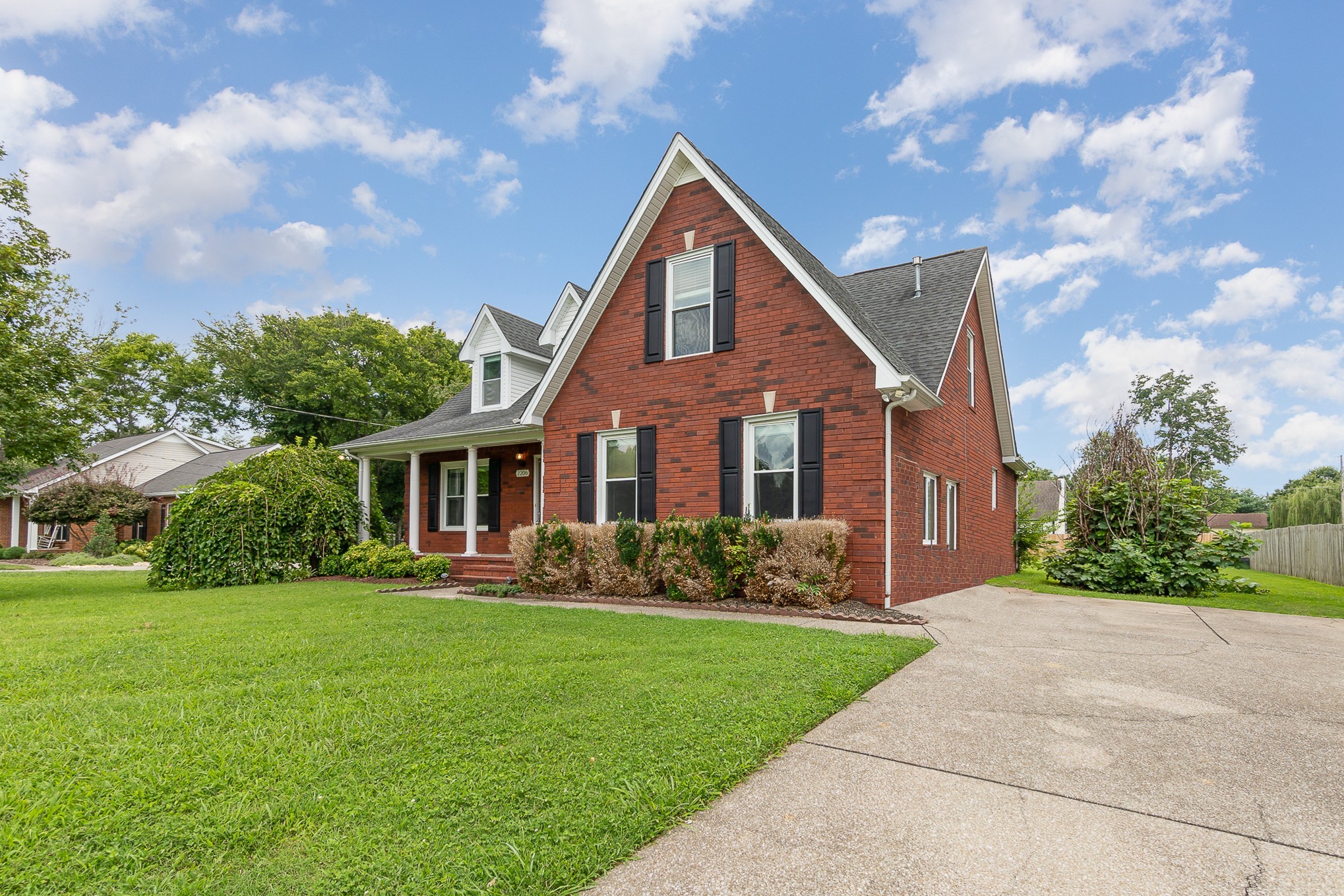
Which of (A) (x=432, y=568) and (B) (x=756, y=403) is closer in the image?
(B) (x=756, y=403)

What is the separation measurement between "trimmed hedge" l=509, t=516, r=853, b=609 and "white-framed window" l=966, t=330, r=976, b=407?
620cm

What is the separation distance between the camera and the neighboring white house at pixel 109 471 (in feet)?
92.7

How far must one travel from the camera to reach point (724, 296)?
33.4ft

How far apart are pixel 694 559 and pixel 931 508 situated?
15.0 ft

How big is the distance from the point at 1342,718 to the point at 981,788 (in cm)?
284

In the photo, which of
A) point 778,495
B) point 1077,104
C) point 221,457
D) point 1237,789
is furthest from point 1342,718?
point 221,457

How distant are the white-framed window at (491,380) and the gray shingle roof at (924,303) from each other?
330 inches

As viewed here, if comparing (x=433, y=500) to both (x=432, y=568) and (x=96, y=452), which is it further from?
(x=96, y=452)

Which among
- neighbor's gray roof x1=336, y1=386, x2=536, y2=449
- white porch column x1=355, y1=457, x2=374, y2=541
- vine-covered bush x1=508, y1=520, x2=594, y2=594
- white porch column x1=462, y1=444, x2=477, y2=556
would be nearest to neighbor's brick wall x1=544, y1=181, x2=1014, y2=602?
vine-covered bush x1=508, y1=520, x2=594, y2=594

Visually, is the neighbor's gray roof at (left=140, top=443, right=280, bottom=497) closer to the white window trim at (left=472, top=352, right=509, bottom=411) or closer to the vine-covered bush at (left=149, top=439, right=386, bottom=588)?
the vine-covered bush at (left=149, top=439, right=386, bottom=588)

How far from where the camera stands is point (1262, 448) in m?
40.4

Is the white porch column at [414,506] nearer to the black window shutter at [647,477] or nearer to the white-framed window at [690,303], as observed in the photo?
the black window shutter at [647,477]

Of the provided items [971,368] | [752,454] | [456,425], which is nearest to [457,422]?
[456,425]

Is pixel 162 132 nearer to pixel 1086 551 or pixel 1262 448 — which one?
pixel 1086 551
